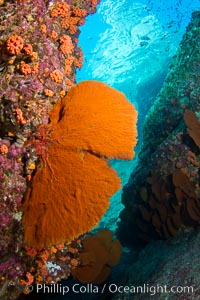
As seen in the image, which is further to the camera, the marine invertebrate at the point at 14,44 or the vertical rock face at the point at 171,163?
the vertical rock face at the point at 171,163

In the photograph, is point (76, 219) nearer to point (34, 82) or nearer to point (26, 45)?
point (34, 82)

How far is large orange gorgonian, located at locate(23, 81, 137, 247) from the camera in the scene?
122 inches

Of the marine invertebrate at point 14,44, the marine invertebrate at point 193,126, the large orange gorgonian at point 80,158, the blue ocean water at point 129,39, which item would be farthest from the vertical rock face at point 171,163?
the blue ocean water at point 129,39

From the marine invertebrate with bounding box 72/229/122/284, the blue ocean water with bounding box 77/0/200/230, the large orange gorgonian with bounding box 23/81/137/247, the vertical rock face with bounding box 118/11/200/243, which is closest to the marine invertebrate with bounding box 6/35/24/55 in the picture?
the large orange gorgonian with bounding box 23/81/137/247

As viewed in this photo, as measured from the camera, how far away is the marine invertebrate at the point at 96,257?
4203mm

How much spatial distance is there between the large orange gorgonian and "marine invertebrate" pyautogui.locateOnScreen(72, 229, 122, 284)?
4.13 ft

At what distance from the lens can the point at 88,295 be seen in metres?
6.36

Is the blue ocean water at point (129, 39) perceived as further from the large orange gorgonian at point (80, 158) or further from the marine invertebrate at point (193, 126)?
the large orange gorgonian at point (80, 158)

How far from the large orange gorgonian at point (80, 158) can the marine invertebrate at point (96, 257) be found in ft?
4.13

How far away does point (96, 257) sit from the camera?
4473mm

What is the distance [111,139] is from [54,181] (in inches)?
34.4

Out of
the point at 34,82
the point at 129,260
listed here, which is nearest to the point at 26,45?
the point at 34,82

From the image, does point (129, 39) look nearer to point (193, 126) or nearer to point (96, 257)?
point (193, 126)

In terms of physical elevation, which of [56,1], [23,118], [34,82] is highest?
[56,1]
